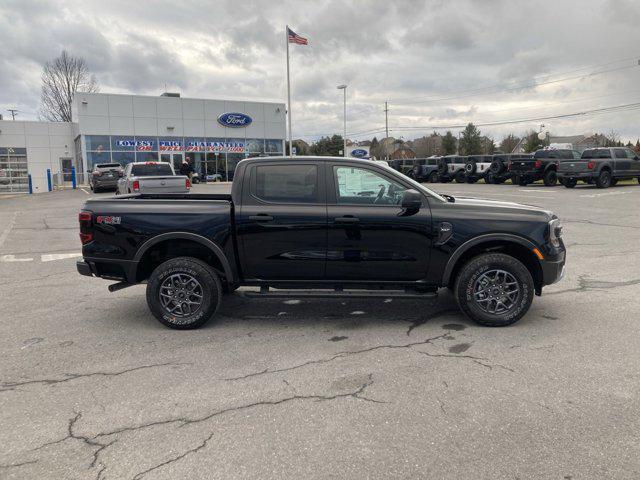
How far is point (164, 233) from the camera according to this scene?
509 cm

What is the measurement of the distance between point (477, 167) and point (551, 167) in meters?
6.06

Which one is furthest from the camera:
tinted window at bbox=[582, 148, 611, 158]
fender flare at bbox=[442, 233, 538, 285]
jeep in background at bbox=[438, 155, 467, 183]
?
jeep in background at bbox=[438, 155, 467, 183]

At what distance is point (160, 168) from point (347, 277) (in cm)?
1729

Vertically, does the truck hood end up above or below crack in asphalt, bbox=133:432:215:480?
above

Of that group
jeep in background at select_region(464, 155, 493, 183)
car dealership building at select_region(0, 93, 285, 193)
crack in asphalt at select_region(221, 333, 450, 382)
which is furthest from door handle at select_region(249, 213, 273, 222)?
car dealership building at select_region(0, 93, 285, 193)

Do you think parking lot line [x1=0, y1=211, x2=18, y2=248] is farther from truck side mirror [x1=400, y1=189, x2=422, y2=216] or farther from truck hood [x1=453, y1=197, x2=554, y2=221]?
truck hood [x1=453, y1=197, x2=554, y2=221]

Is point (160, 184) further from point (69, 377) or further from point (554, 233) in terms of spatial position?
point (554, 233)

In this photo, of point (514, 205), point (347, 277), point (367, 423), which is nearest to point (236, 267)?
point (347, 277)

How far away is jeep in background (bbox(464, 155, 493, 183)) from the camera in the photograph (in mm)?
31306

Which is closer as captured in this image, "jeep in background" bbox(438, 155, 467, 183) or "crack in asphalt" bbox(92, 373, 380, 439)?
"crack in asphalt" bbox(92, 373, 380, 439)

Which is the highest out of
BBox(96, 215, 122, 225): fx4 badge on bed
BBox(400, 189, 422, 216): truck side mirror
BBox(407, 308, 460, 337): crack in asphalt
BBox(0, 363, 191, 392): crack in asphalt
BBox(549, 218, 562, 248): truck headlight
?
BBox(400, 189, 422, 216): truck side mirror

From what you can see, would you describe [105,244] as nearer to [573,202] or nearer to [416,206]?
[416,206]

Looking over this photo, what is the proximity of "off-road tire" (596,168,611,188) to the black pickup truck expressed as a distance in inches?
826

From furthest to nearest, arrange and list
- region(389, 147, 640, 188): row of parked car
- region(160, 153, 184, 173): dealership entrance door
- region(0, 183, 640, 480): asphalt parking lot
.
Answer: region(160, 153, 184, 173): dealership entrance door, region(389, 147, 640, 188): row of parked car, region(0, 183, 640, 480): asphalt parking lot
